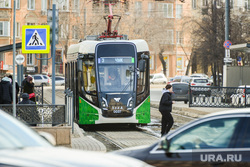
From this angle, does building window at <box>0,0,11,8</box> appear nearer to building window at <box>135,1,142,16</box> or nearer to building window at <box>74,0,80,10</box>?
building window at <box>74,0,80,10</box>

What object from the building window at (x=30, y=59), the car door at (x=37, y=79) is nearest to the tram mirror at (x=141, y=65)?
the car door at (x=37, y=79)

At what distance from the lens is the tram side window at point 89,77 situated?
19594mm

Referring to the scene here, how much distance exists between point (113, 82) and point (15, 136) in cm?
1422

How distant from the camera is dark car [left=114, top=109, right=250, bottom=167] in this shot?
23.3 feet

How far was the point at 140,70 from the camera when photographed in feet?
64.0

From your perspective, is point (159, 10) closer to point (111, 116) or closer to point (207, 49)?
point (207, 49)

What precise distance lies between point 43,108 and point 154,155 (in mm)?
7166

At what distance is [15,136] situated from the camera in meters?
5.29

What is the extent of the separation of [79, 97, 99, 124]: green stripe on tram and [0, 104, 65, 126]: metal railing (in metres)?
5.22

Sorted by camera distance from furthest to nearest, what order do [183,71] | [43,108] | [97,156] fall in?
1. [183,71]
2. [43,108]
3. [97,156]

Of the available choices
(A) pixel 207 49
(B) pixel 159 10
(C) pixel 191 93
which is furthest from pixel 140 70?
(B) pixel 159 10

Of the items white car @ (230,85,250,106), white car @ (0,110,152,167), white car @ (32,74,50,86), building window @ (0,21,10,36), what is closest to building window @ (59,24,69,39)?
white car @ (32,74,50,86)

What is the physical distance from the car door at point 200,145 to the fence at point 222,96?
19.5m

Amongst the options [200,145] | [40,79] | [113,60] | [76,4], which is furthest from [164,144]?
[76,4]
